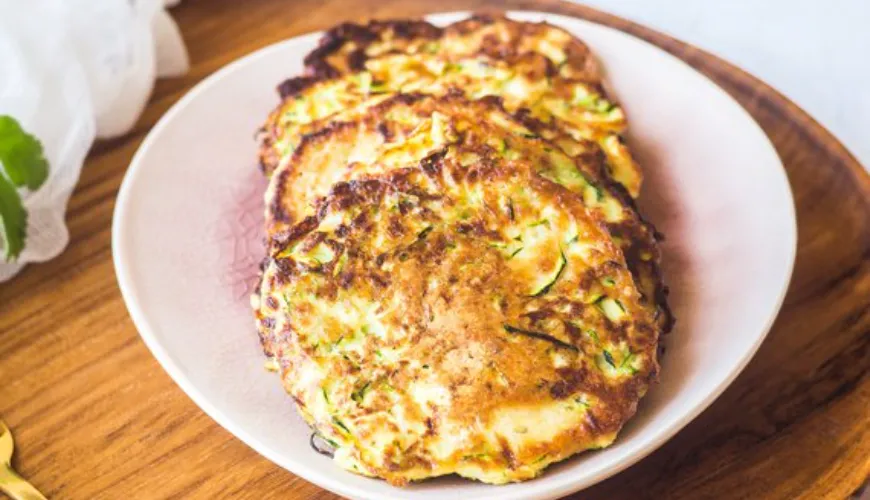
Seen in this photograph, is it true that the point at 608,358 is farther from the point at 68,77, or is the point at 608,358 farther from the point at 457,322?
the point at 68,77

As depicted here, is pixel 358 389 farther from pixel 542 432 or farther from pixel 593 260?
pixel 593 260

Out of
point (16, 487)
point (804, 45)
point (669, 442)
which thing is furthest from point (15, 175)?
point (804, 45)

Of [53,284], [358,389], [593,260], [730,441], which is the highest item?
[593,260]

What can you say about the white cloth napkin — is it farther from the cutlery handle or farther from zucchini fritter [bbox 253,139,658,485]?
zucchini fritter [bbox 253,139,658,485]

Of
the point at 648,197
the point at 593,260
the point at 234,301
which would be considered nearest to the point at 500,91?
the point at 648,197

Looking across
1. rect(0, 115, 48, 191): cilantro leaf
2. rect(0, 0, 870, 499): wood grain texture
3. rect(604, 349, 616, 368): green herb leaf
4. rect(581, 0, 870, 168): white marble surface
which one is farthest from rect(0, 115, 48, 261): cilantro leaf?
rect(581, 0, 870, 168): white marble surface

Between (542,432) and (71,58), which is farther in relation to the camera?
(71,58)
